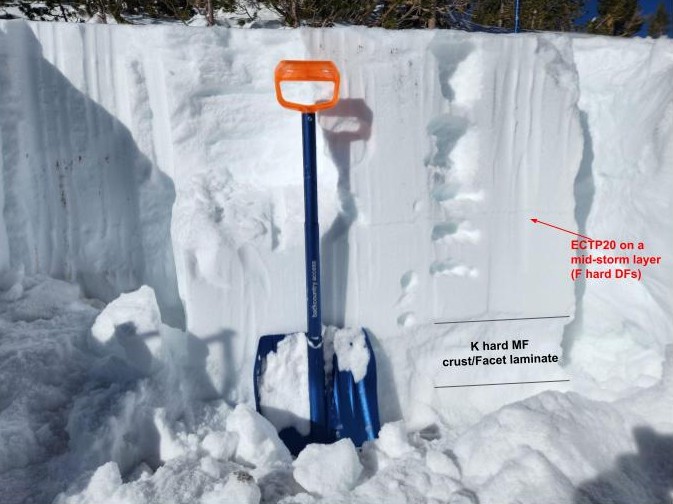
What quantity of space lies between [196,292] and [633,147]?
5.94 feet

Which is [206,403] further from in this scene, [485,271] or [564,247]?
[564,247]

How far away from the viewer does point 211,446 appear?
4.37 feet

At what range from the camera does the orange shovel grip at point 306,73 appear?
4.51ft

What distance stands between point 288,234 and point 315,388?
1.78ft

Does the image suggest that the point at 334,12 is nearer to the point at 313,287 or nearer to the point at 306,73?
the point at 306,73

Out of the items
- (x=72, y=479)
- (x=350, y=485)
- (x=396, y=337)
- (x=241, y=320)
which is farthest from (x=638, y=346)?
(x=72, y=479)

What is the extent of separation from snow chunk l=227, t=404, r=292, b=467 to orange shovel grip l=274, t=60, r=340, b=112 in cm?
94

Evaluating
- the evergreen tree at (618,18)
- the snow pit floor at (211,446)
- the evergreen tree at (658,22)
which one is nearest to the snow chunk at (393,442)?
the snow pit floor at (211,446)

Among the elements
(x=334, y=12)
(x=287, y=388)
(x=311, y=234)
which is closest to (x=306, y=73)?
(x=311, y=234)

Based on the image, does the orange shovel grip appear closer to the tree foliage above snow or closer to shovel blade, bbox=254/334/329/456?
shovel blade, bbox=254/334/329/456

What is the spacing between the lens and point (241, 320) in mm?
Result: 1614

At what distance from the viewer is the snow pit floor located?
1120mm

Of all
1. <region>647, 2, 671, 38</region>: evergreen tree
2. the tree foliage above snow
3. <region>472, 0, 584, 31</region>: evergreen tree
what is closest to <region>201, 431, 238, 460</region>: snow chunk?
the tree foliage above snow

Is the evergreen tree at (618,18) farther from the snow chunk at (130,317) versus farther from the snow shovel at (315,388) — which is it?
the snow chunk at (130,317)
